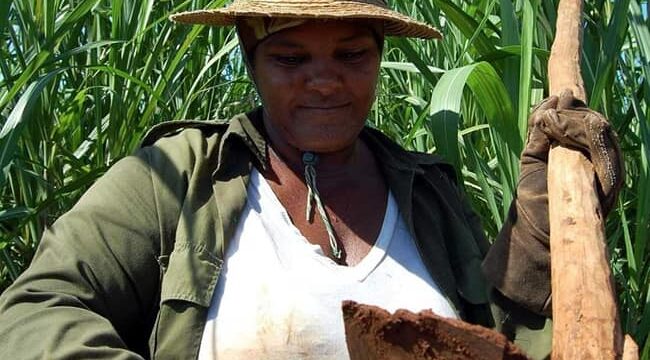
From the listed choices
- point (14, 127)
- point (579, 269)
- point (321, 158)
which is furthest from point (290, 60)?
point (579, 269)

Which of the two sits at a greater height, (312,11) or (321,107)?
(312,11)

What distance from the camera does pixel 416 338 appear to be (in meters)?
1.13

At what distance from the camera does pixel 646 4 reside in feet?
7.34

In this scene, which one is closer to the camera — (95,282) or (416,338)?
(416,338)

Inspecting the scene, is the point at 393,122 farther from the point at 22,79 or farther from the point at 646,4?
the point at 22,79

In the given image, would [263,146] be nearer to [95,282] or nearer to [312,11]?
[312,11]

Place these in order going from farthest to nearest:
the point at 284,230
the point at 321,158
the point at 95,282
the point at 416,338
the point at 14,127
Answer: the point at 14,127 → the point at 321,158 → the point at 284,230 → the point at 95,282 → the point at 416,338

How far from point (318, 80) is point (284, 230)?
0.69ft

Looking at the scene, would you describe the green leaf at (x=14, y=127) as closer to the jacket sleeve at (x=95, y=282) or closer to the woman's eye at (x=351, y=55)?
the jacket sleeve at (x=95, y=282)

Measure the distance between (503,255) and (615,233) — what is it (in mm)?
528

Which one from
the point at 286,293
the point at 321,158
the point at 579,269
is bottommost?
the point at 286,293

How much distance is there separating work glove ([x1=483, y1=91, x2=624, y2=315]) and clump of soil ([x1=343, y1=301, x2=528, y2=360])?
1.27 ft

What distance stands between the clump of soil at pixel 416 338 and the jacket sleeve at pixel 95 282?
409mm

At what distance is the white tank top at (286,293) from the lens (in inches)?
63.0
